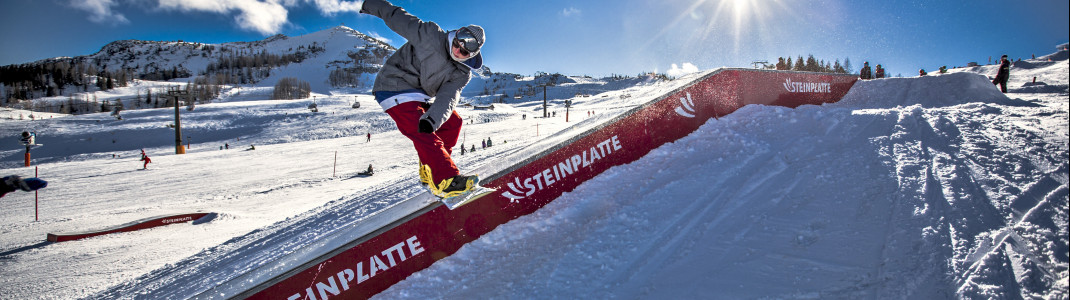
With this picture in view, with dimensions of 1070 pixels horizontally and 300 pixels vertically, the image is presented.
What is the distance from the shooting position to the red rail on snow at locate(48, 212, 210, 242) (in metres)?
6.84

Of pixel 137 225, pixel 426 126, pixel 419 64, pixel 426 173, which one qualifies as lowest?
pixel 137 225

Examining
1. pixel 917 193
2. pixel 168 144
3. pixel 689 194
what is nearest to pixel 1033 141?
pixel 917 193

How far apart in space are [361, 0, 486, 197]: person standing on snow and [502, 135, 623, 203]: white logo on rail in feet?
1.87

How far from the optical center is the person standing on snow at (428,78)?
3.54 metres

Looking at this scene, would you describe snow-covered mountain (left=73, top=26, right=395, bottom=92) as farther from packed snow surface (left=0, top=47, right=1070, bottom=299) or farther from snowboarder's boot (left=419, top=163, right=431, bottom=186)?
snowboarder's boot (left=419, top=163, right=431, bottom=186)

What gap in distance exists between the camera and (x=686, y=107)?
5781mm

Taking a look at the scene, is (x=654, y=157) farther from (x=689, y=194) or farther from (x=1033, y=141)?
(x=1033, y=141)

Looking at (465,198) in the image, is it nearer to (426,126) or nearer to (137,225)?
(426,126)

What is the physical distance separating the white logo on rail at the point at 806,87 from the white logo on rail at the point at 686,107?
352 cm

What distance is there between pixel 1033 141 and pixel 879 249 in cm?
284

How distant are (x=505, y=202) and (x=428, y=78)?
52.7 inches

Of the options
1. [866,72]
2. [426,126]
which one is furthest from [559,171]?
[866,72]

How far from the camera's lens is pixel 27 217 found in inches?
364

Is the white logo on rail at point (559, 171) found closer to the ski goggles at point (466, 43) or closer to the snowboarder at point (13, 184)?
the ski goggles at point (466, 43)
